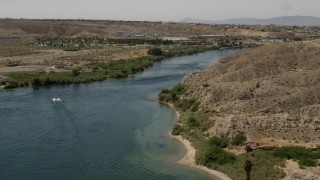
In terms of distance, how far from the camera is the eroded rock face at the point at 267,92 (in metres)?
39.9

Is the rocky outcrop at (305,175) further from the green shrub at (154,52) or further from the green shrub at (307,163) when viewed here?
the green shrub at (154,52)

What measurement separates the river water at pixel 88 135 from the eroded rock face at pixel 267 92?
5.30 metres

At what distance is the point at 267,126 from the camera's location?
40.0 metres

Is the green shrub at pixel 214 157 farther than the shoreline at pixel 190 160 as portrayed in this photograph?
Yes

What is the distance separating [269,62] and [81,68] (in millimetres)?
37707

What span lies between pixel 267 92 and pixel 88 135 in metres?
18.6

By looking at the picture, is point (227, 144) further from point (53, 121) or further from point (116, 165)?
point (53, 121)

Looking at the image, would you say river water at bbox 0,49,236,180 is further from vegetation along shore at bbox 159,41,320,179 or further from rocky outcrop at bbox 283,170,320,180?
rocky outcrop at bbox 283,170,320,180

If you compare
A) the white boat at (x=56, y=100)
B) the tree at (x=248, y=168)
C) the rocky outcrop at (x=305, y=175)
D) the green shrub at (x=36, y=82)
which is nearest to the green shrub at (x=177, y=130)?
the tree at (x=248, y=168)

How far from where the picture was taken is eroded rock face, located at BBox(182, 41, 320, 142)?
39938 mm

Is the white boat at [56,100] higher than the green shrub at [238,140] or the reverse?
the reverse

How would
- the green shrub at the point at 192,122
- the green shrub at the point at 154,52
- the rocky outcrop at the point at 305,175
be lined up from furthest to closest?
the green shrub at the point at 154,52 < the green shrub at the point at 192,122 < the rocky outcrop at the point at 305,175

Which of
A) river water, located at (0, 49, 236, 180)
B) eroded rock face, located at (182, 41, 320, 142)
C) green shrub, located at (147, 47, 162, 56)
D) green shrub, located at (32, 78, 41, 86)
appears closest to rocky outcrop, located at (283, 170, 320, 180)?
river water, located at (0, 49, 236, 180)

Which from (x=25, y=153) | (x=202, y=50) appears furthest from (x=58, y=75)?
(x=202, y=50)
